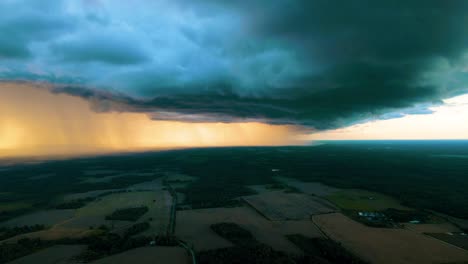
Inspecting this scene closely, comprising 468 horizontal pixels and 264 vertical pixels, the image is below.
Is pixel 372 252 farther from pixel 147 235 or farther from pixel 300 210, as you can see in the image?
pixel 147 235

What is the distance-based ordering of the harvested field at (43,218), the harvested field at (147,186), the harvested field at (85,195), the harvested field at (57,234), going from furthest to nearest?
the harvested field at (147,186) < the harvested field at (85,195) < the harvested field at (43,218) < the harvested field at (57,234)

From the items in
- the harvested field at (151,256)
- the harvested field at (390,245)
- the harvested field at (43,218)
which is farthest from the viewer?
the harvested field at (43,218)

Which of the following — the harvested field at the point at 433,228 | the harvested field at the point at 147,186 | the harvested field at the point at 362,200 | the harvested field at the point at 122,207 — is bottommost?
the harvested field at the point at 147,186

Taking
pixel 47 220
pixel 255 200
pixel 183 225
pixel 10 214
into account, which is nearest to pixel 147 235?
pixel 183 225

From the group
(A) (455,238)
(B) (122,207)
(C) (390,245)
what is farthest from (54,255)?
(A) (455,238)

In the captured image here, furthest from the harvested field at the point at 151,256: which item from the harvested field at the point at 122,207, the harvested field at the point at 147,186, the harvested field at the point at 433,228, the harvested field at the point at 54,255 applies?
the harvested field at the point at 147,186

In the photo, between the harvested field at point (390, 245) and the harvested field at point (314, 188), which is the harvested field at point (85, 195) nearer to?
the harvested field at point (314, 188)
